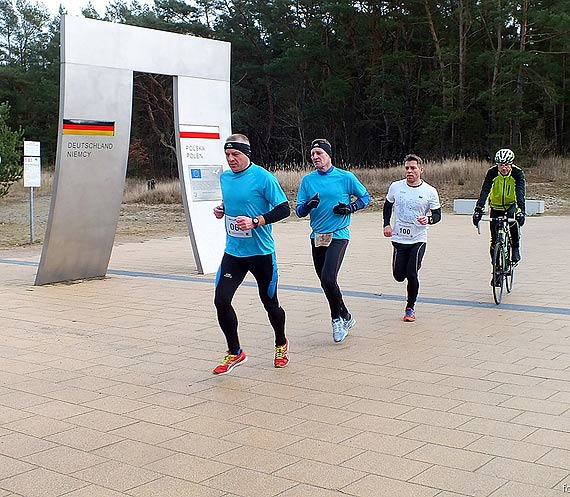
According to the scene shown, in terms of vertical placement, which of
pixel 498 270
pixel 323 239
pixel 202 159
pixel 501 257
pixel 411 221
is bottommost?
pixel 498 270

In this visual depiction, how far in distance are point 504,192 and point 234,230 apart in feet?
15.1

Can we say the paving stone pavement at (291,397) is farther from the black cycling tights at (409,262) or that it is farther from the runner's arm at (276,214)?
the runner's arm at (276,214)

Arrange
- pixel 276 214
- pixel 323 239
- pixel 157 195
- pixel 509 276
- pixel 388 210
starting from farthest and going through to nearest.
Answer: pixel 157 195
pixel 509 276
pixel 388 210
pixel 323 239
pixel 276 214

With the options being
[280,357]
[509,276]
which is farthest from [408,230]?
[509,276]

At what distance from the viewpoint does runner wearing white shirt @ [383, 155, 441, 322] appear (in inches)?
331

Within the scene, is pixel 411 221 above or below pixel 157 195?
above

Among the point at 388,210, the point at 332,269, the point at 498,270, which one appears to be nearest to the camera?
the point at 332,269

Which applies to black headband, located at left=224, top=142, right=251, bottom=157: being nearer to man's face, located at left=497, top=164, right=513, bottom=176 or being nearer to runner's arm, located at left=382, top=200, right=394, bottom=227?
runner's arm, located at left=382, top=200, right=394, bottom=227

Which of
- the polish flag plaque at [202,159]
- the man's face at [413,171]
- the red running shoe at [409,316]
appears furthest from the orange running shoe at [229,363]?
the polish flag plaque at [202,159]

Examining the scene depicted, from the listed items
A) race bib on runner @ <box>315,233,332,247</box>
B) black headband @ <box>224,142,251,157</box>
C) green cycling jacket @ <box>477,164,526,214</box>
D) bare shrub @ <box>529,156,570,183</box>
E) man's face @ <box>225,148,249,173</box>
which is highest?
bare shrub @ <box>529,156,570,183</box>

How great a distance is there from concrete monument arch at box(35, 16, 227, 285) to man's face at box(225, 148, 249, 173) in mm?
5372

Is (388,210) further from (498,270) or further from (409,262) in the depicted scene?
(498,270)

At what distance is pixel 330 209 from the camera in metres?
7.39

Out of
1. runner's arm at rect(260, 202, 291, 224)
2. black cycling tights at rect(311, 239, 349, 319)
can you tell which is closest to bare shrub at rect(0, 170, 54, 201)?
black cycling tights at rect(311, 239, 349, 319)
